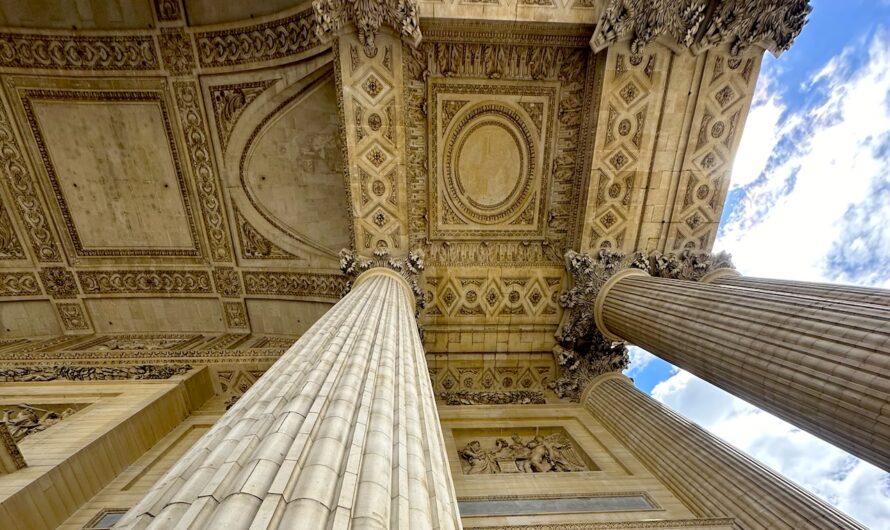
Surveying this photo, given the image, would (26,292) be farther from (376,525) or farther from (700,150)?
(700,150)

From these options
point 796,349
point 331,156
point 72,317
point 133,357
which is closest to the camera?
point 796,349

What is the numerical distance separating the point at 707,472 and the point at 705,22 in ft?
23.5

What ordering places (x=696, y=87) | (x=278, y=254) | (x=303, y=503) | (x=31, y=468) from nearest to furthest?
Result: (x=303, y=503)
(x=31, y=468)
(x=696, y=87)
(x=278, y=254)

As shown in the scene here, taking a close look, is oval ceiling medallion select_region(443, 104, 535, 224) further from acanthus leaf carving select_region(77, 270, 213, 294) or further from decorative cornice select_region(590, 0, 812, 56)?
acanthus leaf carving select_region(77, 270, 213, 294)

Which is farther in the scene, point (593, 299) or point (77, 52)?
point (77, 52)

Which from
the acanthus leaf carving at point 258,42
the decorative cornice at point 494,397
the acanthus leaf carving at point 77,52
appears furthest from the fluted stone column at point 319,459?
the acanthus leaf carving at point 77,52

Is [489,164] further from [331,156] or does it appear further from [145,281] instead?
[145,281]

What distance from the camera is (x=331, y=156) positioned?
8531 mm

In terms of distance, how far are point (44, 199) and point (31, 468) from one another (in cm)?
801

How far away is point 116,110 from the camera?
8281 mm

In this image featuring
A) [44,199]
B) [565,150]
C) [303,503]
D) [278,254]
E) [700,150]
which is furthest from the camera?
[278,254]

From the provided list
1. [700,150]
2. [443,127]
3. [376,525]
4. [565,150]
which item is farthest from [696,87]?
[376,525]

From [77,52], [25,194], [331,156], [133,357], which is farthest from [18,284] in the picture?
[331,156]

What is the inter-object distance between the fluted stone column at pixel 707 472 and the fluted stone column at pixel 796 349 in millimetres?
1104
